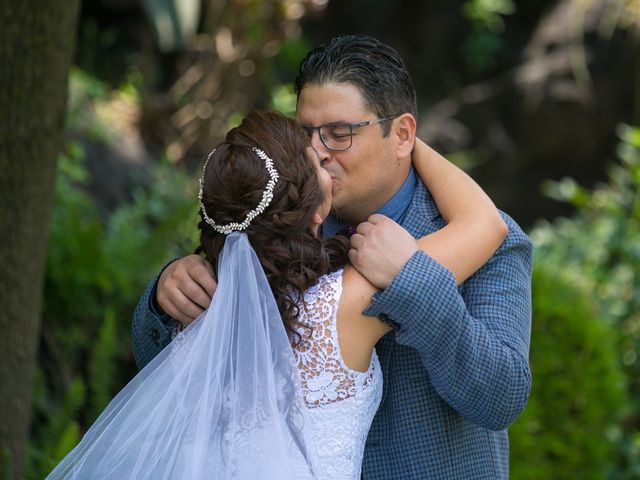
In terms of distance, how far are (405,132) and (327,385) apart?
0.75 metres

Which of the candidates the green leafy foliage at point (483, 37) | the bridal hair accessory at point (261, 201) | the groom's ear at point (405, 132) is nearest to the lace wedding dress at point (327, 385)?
the bridal hair accessory at point (261, 201)

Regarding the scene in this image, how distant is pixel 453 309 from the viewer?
2.15 metres

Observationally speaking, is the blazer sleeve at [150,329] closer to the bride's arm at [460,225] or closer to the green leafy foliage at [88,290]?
the bride's arm at [460,225]

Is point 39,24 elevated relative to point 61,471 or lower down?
elevated

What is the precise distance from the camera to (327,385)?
2.20m

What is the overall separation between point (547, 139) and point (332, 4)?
7.85ft

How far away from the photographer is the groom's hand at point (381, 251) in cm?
218

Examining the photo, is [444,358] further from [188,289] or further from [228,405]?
[188,289]

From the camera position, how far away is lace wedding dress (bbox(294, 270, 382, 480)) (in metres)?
2.19

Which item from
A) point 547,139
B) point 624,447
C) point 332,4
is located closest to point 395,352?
point 624,447

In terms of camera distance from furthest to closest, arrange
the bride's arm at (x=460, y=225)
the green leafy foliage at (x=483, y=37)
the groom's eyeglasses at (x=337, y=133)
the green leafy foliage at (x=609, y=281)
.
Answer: the green leafy foliage at (x=483, y=37) < the green leafy foliage at (x=609, y=281) < the groom's eyeglasses at (x=337, y=133) < the bride's arm at (x=460, y=225)

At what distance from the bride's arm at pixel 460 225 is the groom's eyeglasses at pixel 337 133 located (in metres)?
0.25

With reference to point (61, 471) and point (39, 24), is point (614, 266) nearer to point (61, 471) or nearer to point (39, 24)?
point (39, 24)

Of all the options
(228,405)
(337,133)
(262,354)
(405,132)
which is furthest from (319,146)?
(228,405)
